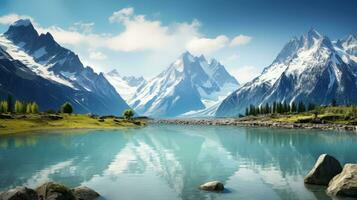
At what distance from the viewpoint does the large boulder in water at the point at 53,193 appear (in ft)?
109

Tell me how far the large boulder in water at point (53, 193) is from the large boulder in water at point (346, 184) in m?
25.9

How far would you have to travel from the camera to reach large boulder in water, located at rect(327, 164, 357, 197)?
128 feet

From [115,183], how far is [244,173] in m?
18.7

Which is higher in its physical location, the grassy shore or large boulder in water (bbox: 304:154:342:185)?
the grassy shore

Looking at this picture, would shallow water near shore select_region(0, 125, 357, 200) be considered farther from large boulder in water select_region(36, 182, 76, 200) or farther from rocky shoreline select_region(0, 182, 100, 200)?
large boulder in water select_region(36, 182, 76, 200)

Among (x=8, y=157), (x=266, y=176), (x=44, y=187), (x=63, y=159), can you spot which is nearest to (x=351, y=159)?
(x=266, y=176)

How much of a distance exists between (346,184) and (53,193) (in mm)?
27951

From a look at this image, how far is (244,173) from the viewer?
183 ft

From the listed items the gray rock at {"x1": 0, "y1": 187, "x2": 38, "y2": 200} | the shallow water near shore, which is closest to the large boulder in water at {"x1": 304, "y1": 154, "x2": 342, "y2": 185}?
the shallow water near shore

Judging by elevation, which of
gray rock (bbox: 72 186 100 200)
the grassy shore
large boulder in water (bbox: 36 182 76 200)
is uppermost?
the grassy shore

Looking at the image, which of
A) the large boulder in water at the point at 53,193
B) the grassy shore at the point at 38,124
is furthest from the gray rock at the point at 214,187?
the grassy shore at the point at 38,124

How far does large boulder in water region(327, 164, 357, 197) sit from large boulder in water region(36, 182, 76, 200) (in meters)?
25.9

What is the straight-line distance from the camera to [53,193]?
33562 mm

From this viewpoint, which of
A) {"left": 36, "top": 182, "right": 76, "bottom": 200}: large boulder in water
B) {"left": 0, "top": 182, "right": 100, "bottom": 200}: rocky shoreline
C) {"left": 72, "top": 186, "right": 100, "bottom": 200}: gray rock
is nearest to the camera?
{"left": 0, "top": 182, "right": 100, "bottom": 200}: rocky shoreline
